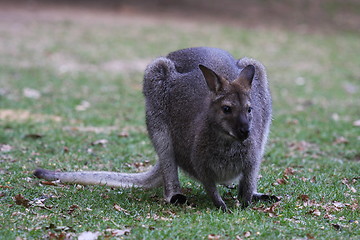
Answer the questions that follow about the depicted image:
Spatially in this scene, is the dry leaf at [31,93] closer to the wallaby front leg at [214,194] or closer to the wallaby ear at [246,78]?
the wallaby front leg at [214,194]

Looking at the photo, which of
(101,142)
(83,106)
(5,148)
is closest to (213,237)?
(101,142)

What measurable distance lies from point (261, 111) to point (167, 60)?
1189 millimetres

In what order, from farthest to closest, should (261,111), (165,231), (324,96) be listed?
(324,96), (261,111), (165,231)

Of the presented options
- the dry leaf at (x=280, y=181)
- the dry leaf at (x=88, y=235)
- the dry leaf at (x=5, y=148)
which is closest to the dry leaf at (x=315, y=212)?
the dry leaf at (x=280, y=181)

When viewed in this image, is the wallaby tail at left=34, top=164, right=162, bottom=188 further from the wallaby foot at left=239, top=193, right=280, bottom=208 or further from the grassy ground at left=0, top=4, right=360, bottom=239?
the wallaby foot at left=239, top=193, right=280, bottom=208

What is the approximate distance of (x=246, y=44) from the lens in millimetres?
18484

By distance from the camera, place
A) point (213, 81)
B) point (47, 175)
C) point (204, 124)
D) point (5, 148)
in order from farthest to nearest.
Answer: point (5, 148)
point (47, 175)
point (204, 124)
point (213, 81)

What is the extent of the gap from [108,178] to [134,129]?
3.36m

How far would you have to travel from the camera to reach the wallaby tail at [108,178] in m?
6.40

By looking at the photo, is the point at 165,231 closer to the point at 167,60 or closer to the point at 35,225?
the point at 35,225

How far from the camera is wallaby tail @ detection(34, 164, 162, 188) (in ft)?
21.0

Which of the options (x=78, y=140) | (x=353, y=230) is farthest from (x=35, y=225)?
(x=78, y=140)

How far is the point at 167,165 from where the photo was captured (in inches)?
238

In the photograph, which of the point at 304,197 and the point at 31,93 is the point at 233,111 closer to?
the point at 304,197
